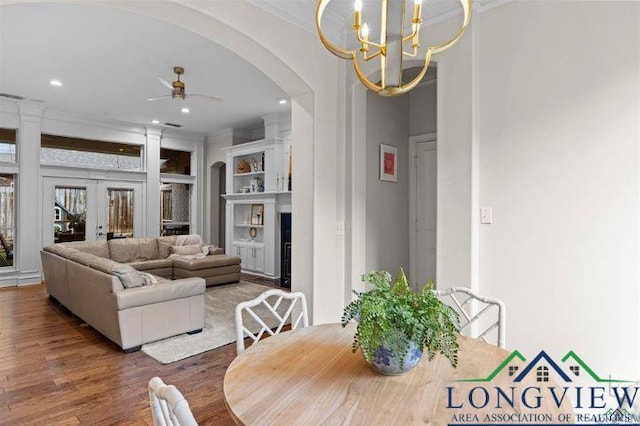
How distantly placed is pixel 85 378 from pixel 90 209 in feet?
17.0

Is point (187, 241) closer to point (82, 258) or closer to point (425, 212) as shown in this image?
point (82, 258)

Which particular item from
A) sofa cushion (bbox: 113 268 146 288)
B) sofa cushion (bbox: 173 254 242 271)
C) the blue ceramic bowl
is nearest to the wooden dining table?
the blue ceramic bowl

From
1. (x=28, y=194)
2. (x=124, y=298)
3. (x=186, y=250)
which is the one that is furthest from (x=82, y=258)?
(x=28, y=194)

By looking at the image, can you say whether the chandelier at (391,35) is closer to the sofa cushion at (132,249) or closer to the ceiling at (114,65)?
the ceiling at (114,65)

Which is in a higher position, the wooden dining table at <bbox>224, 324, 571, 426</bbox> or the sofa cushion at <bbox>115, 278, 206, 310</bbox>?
the wooden dining table at <bbox>224, 324, 571, 426</bbox>

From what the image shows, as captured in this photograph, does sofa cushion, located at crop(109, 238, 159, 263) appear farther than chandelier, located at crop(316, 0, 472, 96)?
Yes

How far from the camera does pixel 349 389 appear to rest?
3.74 ft

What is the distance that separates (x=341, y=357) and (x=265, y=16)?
261cm

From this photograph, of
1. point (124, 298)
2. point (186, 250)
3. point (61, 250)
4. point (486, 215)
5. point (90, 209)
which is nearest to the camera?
point (486, 215)

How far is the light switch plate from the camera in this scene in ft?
9.04

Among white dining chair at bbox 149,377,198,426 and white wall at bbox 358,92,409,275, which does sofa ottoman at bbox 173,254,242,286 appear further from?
white dining chair at bbox 149,377,198,426

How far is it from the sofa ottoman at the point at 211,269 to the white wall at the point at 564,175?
4.42 m

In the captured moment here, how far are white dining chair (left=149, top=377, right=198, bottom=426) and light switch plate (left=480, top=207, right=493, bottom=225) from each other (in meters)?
2.51

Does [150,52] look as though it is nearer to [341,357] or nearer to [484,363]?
[341,357]
